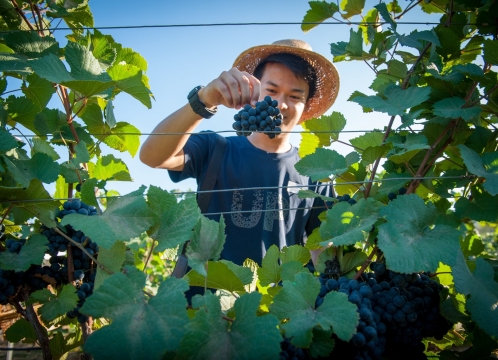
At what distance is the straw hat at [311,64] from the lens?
2.05 m

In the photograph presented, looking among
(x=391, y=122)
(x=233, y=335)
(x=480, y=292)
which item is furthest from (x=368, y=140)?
(x=233, y=335)

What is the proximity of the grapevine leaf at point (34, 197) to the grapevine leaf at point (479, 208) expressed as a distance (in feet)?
3.41

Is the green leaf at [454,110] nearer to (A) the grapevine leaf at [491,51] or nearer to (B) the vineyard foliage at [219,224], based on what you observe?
(B) the vineyard foliage at [219,224]

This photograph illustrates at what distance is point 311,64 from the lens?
7.13ft

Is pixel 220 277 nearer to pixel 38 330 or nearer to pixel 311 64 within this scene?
pixel 38 330

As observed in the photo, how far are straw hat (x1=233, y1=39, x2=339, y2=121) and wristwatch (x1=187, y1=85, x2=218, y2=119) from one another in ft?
2.51

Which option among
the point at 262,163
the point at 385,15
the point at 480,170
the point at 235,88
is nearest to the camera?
the point at 480,170

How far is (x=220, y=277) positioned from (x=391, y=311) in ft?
1.31

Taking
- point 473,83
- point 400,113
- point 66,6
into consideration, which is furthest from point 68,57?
point 473,83

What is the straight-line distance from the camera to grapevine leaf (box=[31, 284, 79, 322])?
30.2 inches

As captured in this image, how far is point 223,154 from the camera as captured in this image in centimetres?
205

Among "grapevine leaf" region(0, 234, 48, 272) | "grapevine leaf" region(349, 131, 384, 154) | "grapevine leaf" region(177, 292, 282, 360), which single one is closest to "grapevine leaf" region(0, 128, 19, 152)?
"grapevine leaf" region(0, 234, 48, 272)

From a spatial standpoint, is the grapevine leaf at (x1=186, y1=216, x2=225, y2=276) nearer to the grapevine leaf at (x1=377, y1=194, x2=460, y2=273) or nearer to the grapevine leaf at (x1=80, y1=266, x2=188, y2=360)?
the grapevine leaf at (x1=80, y1=266, x2=188, y2=360)

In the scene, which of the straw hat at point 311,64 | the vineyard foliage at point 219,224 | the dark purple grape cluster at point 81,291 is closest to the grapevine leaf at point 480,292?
the vineyard foliage at point 219,224
